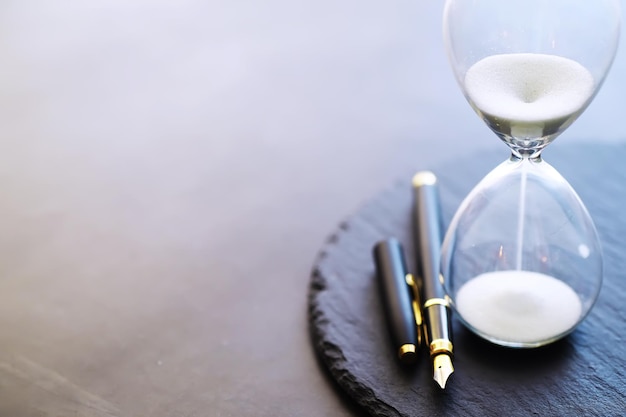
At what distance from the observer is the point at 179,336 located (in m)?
0.70

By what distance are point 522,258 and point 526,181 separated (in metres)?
0.06

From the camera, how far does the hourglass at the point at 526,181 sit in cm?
56

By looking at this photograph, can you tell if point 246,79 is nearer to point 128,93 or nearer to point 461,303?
point 128,93

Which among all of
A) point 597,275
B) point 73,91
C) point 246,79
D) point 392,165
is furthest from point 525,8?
point 73,91

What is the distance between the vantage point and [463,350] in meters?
0.65

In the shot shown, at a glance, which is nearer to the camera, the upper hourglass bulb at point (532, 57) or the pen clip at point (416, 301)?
the upper hourglass bulb at point (532, 57)

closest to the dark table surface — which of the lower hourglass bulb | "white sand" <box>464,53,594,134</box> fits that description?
the lower hourglass bulb

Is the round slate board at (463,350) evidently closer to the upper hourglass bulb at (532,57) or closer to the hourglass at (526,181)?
the hourglass at (526,181)

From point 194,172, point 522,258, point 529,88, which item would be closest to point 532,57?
point 529,88

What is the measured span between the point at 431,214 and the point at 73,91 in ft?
1.61

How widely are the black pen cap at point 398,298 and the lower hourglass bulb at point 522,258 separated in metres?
0.03

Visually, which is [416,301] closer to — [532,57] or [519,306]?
[519,306]

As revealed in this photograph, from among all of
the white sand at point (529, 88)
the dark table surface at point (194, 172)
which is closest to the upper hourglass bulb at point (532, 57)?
the white sand at point (529, 88)

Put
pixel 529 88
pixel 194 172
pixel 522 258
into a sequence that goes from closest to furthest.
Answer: pixel 529 88 < pixel 522 258 < pixel 194 172
